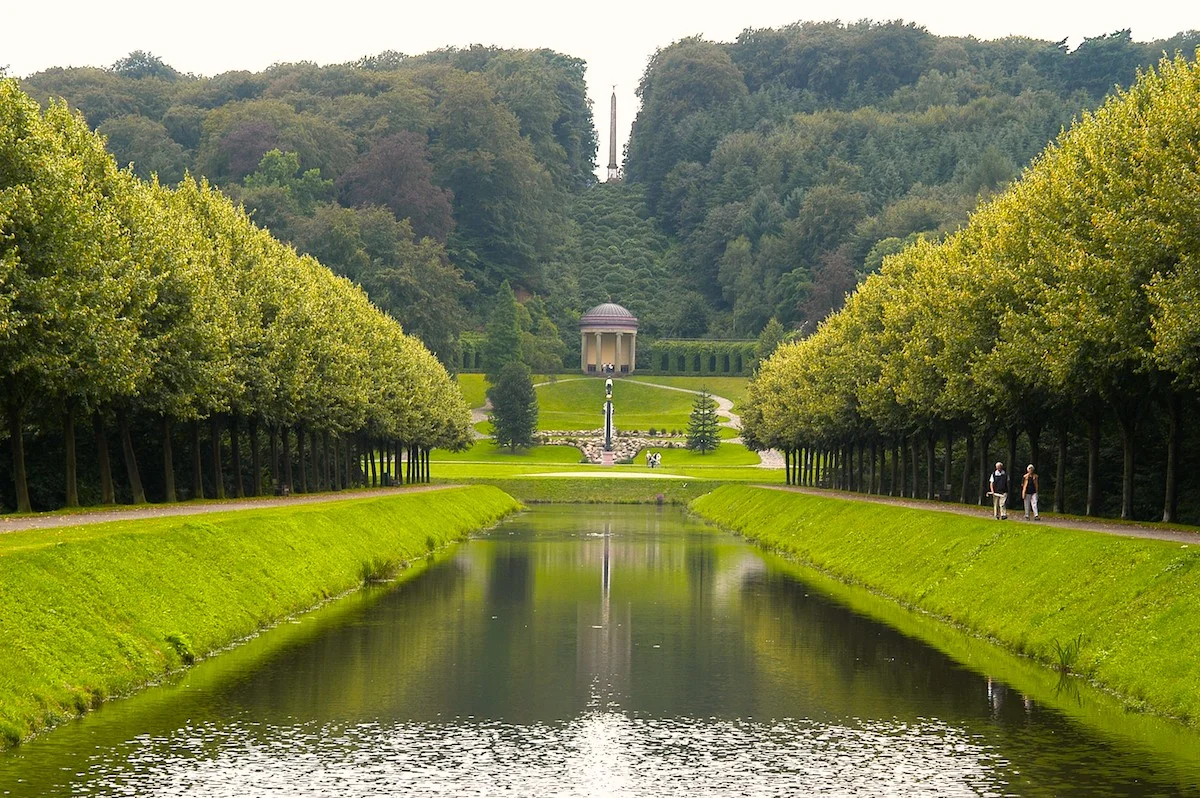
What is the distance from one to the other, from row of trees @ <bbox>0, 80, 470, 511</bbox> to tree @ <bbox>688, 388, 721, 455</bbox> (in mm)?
85425

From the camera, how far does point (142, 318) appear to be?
186 feet

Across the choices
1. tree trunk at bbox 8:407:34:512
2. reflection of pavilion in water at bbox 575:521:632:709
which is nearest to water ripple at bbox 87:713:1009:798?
reflection of pavilion in water at bbox 575:521:632:709

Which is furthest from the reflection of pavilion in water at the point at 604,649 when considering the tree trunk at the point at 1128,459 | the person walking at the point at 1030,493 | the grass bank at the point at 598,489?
the grass bank at the point at 598,489

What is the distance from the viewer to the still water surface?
21.9 metres

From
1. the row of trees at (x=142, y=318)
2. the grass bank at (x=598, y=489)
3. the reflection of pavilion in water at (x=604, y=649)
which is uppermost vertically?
the row of trees at (x=142, y=318)

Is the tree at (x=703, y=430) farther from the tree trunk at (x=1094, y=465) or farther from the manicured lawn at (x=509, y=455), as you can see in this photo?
the tree trunk at (x=1094, y=465)

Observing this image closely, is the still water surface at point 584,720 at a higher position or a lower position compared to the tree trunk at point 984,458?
lower

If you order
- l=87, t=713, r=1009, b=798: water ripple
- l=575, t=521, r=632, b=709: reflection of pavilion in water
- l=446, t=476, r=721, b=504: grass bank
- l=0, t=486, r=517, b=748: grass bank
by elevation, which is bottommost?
l=446, t=476, r=721, b=504: grass bank

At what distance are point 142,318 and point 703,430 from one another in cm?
12270

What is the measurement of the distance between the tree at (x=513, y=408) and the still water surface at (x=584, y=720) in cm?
13096

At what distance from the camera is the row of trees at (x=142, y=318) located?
45906 mm

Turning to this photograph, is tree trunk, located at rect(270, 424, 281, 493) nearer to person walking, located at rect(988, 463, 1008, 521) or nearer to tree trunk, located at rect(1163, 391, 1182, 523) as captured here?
person walking, located at rect(988, 463, 1008, 521)

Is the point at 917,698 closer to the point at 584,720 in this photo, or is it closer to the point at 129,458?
the point at 584,720

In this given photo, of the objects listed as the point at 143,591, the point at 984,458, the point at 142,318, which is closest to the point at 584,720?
the point at 143,591
